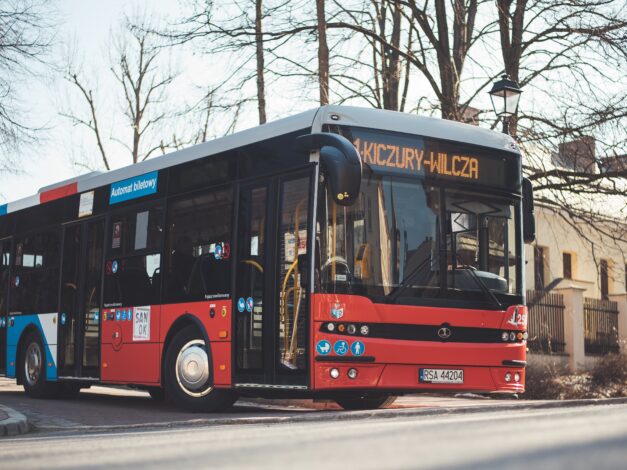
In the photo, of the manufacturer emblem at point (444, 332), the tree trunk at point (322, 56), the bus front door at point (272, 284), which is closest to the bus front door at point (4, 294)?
the tree trunk at point (322, 56)

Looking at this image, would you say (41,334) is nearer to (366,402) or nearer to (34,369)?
(34,369)

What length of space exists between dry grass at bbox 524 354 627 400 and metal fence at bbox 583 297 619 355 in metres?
6.08

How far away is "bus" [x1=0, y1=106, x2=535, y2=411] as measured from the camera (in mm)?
11656

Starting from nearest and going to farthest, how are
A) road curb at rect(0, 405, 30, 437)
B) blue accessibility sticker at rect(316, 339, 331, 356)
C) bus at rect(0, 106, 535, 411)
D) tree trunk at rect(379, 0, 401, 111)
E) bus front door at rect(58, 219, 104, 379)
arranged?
road curb at rect(0, 405, 30, 437) → blue accessibility sticker at rect(316, 339, 331, 356) → bus at rect(0, 106, 535, 411) → bus front door at rect(58, 219, 104, 379) → tree trunk at rect(379, 0, 401, 111)

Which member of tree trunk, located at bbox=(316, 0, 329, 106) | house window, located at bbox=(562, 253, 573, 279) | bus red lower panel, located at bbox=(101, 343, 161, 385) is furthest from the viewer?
house window, located at bbox=(562, 253, 573, 279)

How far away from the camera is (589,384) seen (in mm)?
21078

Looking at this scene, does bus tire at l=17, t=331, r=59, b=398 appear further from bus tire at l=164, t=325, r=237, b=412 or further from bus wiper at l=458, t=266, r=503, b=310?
bus wiper at l=458, t=266, r=503, b=310

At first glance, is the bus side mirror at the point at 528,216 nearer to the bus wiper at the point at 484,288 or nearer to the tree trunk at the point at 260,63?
the bus wiper at the point at 484,288

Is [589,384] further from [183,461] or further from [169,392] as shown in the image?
[183,461]

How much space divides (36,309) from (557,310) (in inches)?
592

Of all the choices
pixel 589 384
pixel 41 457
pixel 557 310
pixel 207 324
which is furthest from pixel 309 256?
pixel 557 310

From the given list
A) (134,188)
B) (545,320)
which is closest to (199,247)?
(134,188)

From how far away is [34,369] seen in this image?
17.8 m

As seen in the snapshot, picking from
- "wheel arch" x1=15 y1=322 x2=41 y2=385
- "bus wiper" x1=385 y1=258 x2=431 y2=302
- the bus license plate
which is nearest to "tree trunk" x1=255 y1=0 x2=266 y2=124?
"wheel arch" x1=15 y1=322 x2=41 y2=385
